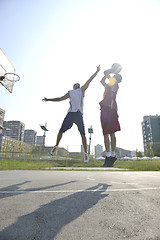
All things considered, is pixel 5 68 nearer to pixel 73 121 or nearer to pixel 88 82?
pixel 88 82

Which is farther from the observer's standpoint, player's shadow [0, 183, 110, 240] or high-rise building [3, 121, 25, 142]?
high-rise building [3, 121, 25, 142]

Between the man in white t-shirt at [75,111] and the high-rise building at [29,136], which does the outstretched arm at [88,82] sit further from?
the high-rise building at [29,136]

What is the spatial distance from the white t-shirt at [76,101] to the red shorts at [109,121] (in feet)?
2.09

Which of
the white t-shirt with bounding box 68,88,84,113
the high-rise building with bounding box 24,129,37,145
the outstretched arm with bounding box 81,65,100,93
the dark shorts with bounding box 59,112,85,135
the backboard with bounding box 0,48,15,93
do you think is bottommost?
the dark shorts with bounding box 59,112,85,135

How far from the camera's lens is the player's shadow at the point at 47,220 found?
0.65 m

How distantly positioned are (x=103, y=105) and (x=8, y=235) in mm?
3626

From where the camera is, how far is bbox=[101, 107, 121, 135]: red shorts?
3957 millimetres

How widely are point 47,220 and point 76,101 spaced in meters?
3.54

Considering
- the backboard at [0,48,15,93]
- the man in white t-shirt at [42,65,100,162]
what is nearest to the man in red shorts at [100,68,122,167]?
the man in white t-shirt at [42,65,100,162]

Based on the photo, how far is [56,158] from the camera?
16.7 m

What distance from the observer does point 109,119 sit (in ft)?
13.1

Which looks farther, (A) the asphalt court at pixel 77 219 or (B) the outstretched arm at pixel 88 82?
(B) the outstretched arm at pixel 88 82

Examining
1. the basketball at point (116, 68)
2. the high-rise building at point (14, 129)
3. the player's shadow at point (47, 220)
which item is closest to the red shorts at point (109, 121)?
the basketball at point (116, 68)

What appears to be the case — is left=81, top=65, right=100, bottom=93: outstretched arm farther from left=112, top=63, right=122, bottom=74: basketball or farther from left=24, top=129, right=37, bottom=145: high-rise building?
left=24, top=129, right=37, bottom=145: high-rise building
